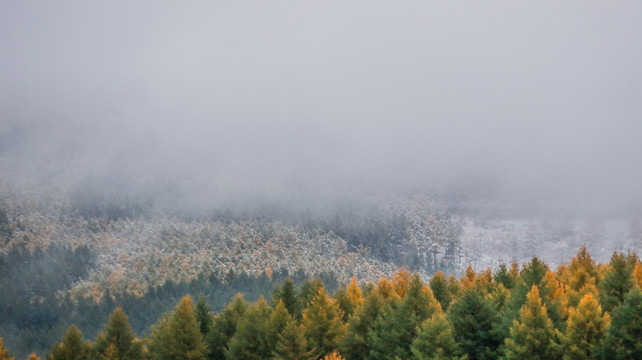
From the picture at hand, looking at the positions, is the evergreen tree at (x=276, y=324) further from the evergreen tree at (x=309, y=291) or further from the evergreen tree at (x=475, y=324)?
the evergreen tree at (x=475, y=324)

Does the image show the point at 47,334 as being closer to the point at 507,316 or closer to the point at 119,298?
the point at 119,298

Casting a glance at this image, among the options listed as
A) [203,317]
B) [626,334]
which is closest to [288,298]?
[203,317]

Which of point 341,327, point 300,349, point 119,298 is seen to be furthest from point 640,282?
point 119,298

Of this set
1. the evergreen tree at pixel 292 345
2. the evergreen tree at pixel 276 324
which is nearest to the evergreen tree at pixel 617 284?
the evergreen tree at pixel 292 345

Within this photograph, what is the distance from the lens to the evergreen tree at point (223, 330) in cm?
5484

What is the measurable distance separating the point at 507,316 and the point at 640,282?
17.2 metres

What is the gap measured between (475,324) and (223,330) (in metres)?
26.7

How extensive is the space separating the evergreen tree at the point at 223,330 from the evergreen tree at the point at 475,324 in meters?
23.3

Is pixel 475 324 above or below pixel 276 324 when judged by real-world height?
above

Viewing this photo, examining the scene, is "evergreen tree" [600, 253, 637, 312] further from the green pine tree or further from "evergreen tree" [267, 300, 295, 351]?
the green pine tree

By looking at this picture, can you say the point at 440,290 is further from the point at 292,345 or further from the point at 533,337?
the point at 533,337

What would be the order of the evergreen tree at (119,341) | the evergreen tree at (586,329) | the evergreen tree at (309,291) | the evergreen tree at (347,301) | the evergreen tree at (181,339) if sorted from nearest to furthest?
1. the evergreen tree at (586,329)
2. the evergreen tree at (181,339)
3. the evergreen tree at (119,341)
4. the evergreen tree at (347,301)
5. the evergreen tree at (309,291)

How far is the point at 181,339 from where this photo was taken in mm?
49906

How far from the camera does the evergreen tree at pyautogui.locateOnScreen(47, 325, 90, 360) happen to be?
161 feet
